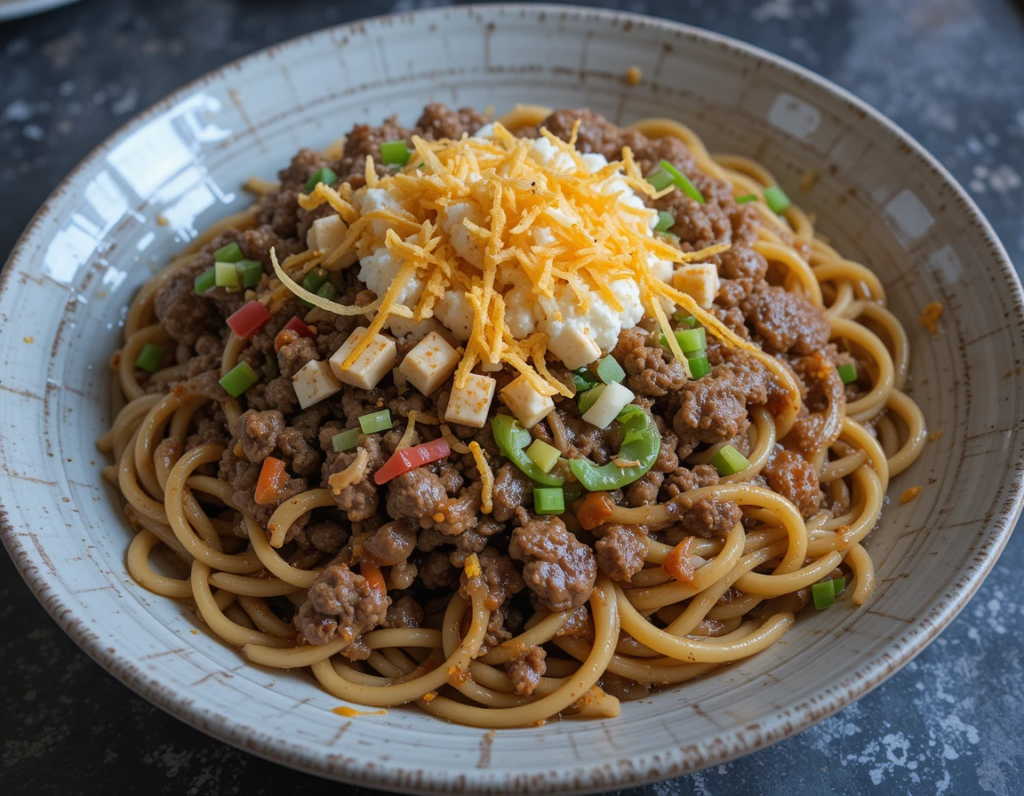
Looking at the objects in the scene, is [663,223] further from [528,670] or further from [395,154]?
[528,670]

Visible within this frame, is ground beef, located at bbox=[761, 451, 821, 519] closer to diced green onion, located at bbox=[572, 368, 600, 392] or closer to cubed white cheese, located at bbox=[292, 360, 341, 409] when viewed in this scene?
diced green onion, located at bbox=[572, 368, 600, 392]

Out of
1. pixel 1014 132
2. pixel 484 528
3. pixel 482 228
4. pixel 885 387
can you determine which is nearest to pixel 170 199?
pixel 482 228

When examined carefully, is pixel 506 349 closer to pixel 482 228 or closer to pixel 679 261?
pixel 482 228

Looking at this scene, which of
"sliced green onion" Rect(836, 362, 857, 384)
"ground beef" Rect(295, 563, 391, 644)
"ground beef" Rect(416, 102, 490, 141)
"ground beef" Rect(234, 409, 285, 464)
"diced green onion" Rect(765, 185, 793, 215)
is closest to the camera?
"ground beef" Rect(295, 563, 391, 644)

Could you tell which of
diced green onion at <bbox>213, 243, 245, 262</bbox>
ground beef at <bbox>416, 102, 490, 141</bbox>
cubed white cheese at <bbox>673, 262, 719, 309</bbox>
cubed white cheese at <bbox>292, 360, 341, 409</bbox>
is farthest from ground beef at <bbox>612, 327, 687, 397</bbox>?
diced green onion at <bbox>213, 243, 245, 262</bbox>

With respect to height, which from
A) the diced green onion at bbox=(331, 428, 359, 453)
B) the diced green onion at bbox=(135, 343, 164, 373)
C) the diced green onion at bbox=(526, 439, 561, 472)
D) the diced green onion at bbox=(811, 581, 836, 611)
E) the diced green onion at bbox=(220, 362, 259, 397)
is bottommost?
the diced green onion at bbox=(135, 343, 164, 373)

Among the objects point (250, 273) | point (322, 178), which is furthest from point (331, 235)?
point (322, 178)
